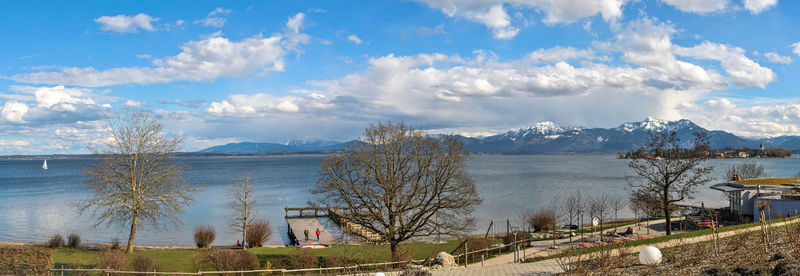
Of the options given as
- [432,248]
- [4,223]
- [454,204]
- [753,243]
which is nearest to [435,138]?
[454,204]

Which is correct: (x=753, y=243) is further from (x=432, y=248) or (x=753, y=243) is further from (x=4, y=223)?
(x=4, y=223)

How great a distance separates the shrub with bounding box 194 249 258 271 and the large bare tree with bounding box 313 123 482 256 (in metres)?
4.92

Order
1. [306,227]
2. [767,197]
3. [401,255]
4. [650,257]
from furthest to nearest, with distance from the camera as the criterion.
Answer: [306,227]
[767,197]
[401,255]
[650,257]

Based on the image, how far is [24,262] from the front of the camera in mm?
20328

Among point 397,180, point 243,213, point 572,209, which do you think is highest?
point 397,180

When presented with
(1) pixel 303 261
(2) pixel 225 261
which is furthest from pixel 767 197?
(2) pixel 225 261

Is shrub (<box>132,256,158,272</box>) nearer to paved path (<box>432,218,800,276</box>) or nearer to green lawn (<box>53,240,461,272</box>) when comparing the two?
green lawn (<box>53,240,461,272</box>)

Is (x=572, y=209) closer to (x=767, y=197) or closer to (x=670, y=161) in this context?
(x=670, y=161)

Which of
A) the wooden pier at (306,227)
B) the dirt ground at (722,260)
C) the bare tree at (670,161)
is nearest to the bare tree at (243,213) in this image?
the wooden pier at (306,227)

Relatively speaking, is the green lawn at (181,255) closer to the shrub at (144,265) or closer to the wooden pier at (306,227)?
the shrub at (144,265)

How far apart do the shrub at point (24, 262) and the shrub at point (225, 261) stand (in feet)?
20.2

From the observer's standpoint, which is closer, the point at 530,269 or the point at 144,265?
the point at 530,269

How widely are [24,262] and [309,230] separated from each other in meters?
27.6

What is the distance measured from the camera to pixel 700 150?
1451 inches
